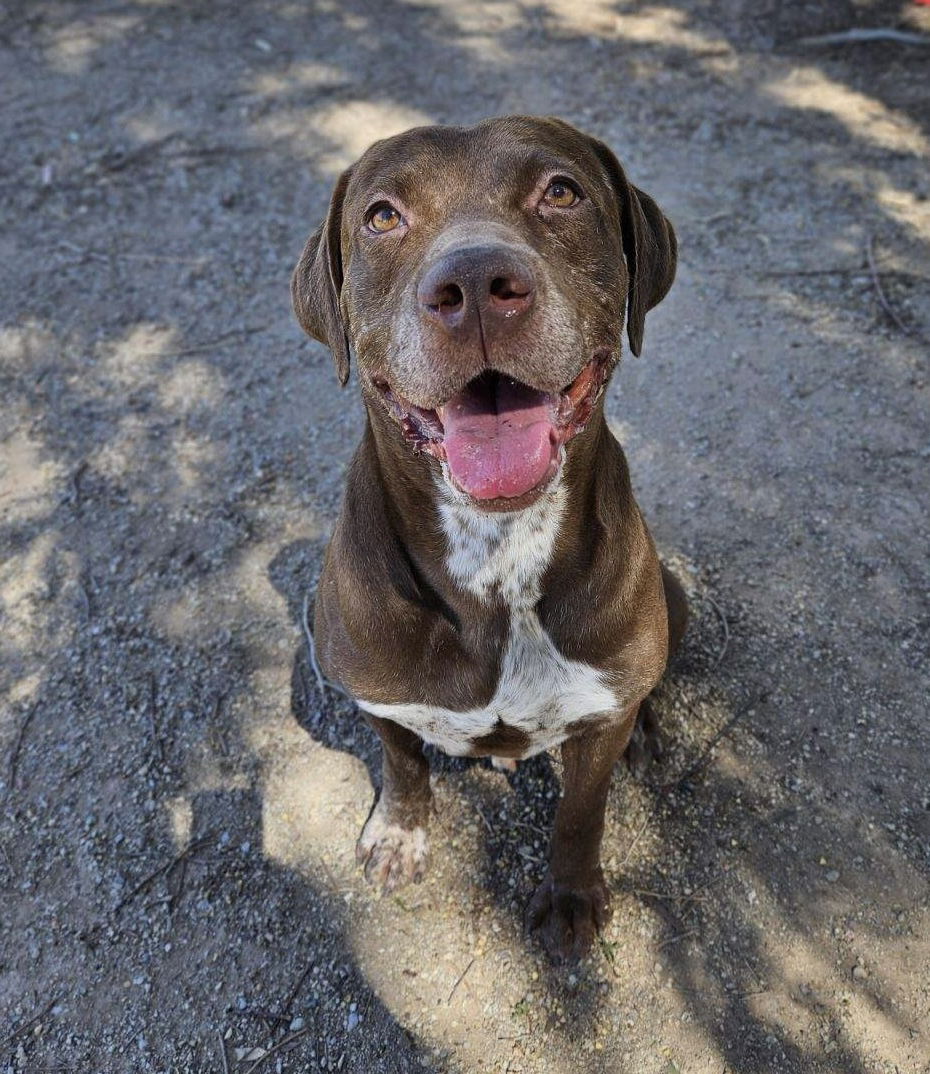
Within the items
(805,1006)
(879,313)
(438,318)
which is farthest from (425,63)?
(805,1006)

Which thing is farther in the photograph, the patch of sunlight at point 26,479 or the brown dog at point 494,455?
the patch of sunlight at point 26,479

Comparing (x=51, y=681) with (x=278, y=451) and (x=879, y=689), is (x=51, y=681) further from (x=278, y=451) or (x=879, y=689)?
(x=879, y=689)

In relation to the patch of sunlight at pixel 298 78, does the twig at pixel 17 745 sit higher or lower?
lower

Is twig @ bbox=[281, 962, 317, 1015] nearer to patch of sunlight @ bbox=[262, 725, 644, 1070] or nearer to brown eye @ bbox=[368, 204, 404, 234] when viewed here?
patch of sunlight @ bbox=[262, 725, 644, 1070]

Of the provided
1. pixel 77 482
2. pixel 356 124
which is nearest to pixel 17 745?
pixel 77 482

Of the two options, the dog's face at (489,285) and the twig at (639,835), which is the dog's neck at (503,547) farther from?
the twig at (639,835)

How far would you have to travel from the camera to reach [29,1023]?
296 centimetres

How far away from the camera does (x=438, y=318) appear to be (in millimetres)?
2057

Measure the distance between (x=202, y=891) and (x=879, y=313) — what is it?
15.0 feet

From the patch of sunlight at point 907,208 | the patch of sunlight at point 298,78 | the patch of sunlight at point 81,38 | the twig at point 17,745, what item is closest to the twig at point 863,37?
the patch of sunlight at point 907,208

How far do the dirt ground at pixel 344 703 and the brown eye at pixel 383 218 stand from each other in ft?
6.52

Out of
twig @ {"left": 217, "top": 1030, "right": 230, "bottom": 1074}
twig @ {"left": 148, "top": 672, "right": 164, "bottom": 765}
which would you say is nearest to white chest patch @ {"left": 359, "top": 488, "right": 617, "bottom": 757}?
twig @ {"left": 217, "top": 1030, "right": 230, "bottom": 1074}

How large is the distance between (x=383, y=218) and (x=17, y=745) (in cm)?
263

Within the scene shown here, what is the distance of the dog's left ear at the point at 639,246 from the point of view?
2.64m
